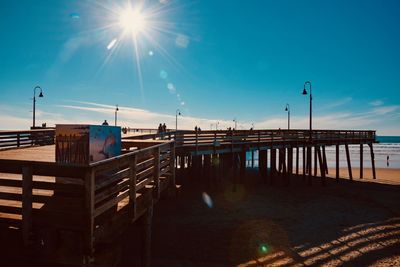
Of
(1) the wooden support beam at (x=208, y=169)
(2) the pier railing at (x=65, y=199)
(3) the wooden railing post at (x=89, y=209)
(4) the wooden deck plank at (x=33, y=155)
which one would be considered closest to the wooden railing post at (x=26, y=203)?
(2) the pier railing at (x=65, y=199)

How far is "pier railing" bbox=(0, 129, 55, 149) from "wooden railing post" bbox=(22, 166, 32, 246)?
39.1ft

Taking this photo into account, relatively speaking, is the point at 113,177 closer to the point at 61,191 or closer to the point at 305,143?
the point at 61,191

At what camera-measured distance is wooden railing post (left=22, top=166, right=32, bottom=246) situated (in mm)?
4043

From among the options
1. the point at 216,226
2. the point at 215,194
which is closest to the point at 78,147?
the point at 216,226

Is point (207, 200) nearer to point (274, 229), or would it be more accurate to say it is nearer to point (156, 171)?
point (274, 229)

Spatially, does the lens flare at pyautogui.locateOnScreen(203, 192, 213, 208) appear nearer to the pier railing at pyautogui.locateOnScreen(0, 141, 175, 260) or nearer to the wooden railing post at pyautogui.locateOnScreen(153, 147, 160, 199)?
the wooden railing post at pyautogui.locateOnScreen(153, 147, 160, 199)

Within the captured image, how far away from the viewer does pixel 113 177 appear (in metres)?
4.72

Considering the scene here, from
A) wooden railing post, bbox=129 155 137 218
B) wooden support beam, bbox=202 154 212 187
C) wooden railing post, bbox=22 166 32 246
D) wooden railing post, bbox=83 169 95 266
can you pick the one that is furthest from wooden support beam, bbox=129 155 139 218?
wooden support beam, bbox=202 154 212 187

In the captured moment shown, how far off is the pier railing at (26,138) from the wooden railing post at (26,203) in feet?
39.1

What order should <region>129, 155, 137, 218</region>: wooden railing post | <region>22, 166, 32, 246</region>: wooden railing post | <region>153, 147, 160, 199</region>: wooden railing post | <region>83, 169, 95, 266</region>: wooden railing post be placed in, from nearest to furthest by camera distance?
1. <region>83, 169, 95, 266</region>: wooden railing post
2. <region>22, 166, 32, 246</region>: wooden railing post
3. <region>129, 155, 137, 218</region>: wooden railing post
4. <region>153, 147, 160, 199</region>: wooden railing post

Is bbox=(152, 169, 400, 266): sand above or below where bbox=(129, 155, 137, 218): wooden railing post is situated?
below

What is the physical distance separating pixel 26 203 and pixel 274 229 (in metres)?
10.4

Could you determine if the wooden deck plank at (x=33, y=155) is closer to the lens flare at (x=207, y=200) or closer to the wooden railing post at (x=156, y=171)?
the wooden railing post at (x=156, y=171)

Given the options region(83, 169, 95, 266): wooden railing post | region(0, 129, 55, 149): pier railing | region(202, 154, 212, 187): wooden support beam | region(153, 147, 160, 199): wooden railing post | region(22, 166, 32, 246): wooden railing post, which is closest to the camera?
region(83, 169, 95, 266): wooden railing post
